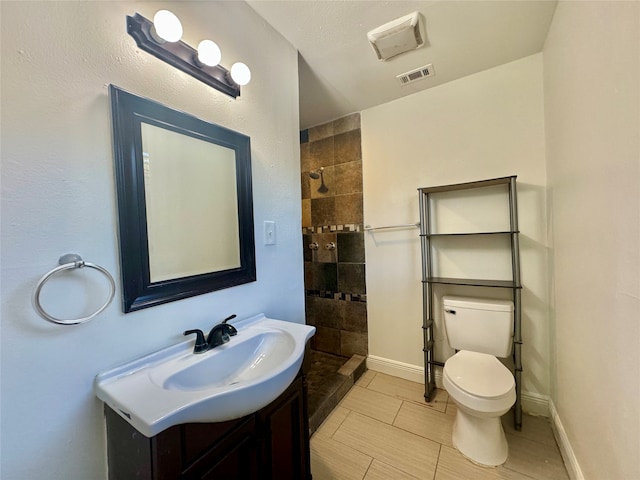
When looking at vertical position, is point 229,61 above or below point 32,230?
above

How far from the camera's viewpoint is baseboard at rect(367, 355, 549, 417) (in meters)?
1.65

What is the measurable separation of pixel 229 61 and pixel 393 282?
1855 mm

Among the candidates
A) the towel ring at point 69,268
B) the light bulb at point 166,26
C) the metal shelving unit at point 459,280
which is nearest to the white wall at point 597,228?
the metal shelving unit at point 459,280

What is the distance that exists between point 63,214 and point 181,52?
71cm

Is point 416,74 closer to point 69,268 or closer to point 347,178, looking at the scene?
point 347,178

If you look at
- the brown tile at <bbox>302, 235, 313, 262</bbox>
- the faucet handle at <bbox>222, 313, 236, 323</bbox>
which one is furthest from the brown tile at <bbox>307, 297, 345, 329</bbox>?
the faucet handle at <bbox>222, 313, 236, 323</bbox>

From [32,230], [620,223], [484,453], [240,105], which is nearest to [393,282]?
[484,453]

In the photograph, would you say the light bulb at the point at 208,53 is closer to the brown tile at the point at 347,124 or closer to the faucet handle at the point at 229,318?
the faucet handle at the point at 229,318

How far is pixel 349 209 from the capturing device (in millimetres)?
2320

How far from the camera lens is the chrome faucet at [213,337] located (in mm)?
926

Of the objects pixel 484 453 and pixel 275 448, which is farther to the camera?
pixel 484 453

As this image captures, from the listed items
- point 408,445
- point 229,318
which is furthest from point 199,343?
point 408,445

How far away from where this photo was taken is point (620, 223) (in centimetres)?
80

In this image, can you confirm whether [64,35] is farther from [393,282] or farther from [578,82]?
[393,282]
